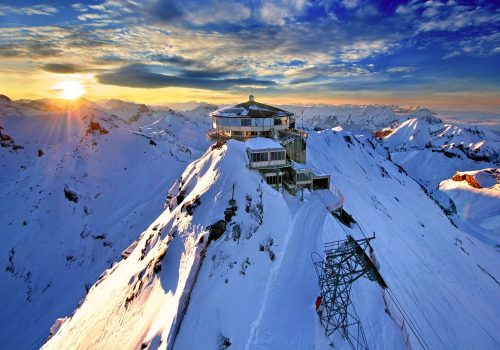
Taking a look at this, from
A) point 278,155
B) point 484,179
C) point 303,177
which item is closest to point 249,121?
point 278,155

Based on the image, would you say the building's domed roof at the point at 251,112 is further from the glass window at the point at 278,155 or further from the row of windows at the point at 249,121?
the glass window at the point at 278,155

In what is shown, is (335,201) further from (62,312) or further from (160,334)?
(62,312)

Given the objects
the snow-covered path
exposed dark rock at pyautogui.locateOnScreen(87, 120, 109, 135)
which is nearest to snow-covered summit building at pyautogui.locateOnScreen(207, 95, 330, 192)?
the snow-covered path

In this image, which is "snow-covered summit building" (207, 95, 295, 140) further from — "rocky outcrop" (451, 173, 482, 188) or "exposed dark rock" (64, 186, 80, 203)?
"rocky outcrop" (451, 173, 482, 188)

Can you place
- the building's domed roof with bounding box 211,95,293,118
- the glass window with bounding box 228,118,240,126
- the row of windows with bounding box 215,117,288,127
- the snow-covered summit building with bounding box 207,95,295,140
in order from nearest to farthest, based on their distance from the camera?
the row of windows with bounding box 215,117,288,127, the snow-covered summit building with bounding box 207,95,295,140, the glass window with bounding box 228,118,240,126, the building's domed roof with bounding box 211,95,293,118

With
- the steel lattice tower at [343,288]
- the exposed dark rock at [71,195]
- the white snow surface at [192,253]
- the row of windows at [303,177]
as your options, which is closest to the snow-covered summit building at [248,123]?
the white snow surface at [192,253]

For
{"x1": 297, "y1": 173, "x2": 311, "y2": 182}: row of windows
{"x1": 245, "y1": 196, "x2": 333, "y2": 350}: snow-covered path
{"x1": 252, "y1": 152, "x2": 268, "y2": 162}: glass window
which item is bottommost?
{"x1": 245, "y1": 196, "x2": 333, "y2": 350}: snow-covered path

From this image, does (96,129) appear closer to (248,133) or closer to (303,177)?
(248,133)
